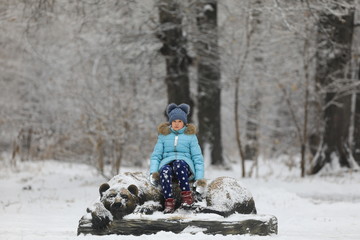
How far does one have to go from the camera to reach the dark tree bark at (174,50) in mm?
13836

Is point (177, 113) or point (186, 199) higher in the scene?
point (177, 113)

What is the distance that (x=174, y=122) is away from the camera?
7.04 m

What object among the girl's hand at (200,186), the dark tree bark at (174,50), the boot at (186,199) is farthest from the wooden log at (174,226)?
the dark tree bark at (174,50)

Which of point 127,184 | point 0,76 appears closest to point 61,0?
point 127,184

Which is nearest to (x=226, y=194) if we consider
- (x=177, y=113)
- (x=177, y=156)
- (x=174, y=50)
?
(x=177, y=156)

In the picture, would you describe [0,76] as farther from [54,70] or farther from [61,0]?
[61,0]

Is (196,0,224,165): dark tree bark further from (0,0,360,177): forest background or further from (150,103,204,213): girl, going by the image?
(150,103,204,213): girl

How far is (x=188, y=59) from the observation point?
48.6ft

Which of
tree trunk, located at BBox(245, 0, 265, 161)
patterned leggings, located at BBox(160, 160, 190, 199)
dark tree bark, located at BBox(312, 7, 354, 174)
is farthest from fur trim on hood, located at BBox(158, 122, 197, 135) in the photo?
dark tree bark, located at BBox(312, 7, 354, 174)

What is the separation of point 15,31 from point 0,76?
5752mm

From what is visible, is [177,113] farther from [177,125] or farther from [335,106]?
[335,106]

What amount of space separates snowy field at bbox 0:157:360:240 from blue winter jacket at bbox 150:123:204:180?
110 centimetres

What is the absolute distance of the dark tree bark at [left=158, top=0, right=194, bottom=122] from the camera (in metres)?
13.8

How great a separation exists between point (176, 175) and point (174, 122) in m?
0.74
